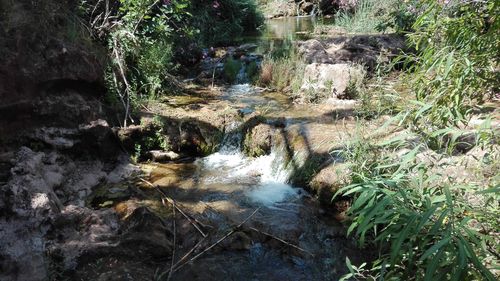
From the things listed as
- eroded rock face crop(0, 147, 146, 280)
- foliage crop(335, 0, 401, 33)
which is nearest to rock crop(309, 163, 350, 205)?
eroded rock face crop(0, 147, 146, 280)

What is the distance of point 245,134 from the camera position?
6059 millimetres

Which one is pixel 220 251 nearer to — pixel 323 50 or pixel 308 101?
pixel 308 101

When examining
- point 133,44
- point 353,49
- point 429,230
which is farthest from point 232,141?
point 429,230

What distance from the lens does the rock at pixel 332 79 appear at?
22.3 feet

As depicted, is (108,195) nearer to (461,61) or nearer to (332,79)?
(461,61)

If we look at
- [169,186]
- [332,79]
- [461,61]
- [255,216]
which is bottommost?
[255,216]

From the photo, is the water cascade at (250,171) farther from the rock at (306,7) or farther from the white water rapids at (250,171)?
the rock at (306,7)

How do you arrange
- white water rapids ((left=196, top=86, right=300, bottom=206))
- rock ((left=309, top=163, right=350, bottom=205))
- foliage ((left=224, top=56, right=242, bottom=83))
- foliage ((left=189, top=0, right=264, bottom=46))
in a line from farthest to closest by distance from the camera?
foliage ((left=189, top=0, right=264, bottom=46)) < foliage ((left=224, top=56, right=242, bottom=83)) < white water rapids ((left=196, top=86, right=300, bottom=206)) < rock ((left=309, top=163, right=350, bottom=205))

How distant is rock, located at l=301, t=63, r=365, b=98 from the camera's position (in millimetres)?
6809

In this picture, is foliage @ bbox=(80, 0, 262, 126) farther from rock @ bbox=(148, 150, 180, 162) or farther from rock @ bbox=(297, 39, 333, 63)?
rock @ bbox=(297, 39, 333, 63)

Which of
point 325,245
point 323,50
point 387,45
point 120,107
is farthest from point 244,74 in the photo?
point 325,245

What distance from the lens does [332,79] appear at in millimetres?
6957

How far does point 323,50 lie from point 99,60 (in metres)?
4.62

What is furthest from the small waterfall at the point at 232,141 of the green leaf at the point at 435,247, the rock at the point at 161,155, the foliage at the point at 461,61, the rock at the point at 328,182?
the green leaf at the point at 435,247
